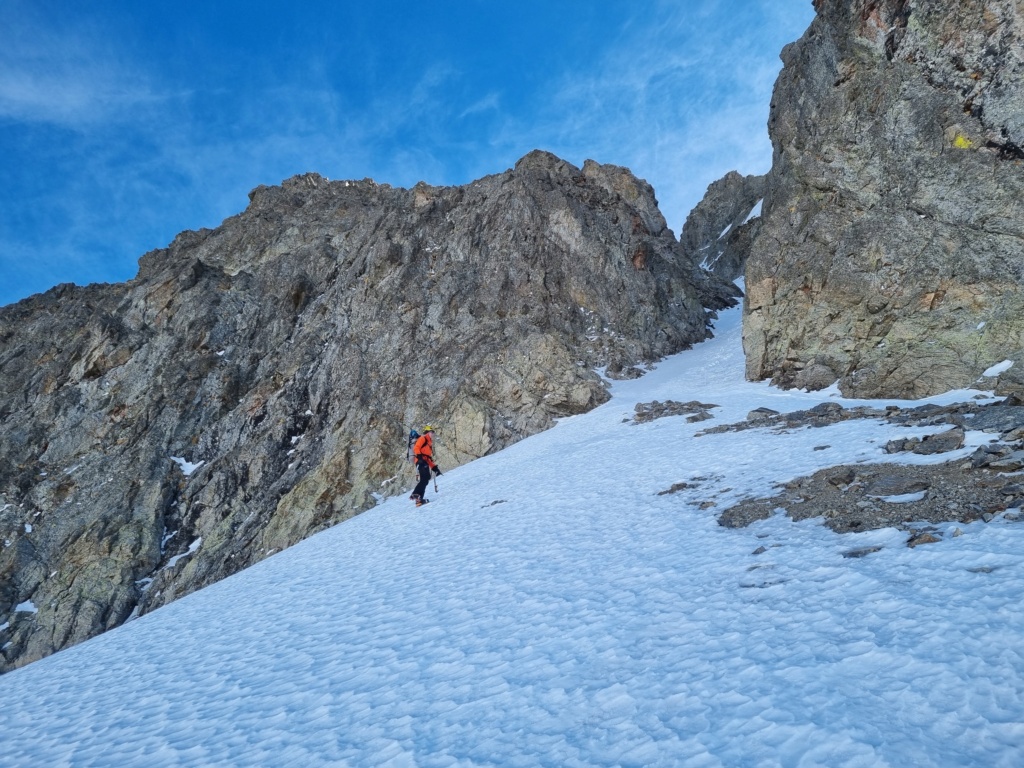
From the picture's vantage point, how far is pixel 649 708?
4.28 meters

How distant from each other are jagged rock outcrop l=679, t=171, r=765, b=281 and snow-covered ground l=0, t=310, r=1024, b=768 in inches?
2248

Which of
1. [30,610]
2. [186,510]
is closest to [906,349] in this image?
[186,510]

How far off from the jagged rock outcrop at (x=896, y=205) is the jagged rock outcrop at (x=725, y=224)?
135 feet

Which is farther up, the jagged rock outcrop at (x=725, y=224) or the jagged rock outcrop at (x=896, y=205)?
the jagged rock outcrop at (x=725, y=224)

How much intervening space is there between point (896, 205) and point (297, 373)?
1382 inches

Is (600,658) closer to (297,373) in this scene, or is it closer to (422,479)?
(422,479)

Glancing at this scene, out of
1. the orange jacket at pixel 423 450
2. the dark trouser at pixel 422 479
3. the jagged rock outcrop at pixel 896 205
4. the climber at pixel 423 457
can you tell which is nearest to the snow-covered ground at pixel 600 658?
the dark trouser at pixel 422 479

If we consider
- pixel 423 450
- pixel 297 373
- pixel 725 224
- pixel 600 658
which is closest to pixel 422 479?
pixel 423 450

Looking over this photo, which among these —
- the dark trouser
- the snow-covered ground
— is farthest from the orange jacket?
the snow-covered ground

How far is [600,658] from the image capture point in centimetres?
527

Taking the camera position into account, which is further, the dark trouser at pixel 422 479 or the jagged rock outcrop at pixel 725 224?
the jagged rock outcrop at pixel 725 224

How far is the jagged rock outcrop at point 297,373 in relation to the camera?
30078 mm

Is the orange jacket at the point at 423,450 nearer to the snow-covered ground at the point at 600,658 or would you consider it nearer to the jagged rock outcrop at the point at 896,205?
the snow-covered ground at the point at 600,658

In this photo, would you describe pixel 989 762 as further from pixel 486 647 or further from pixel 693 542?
pixel 693 542
